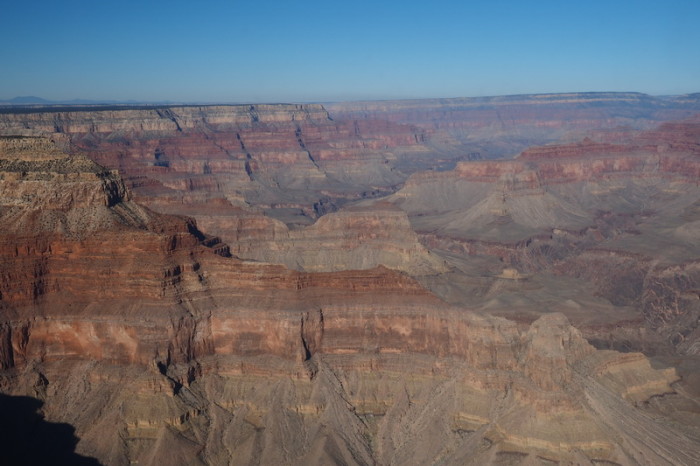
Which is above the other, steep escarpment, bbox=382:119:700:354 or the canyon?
the canyon

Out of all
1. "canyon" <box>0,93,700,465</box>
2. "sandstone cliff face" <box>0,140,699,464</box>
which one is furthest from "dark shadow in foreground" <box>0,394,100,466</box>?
"sandstone cliff face" <box>0,140,699,464</box>

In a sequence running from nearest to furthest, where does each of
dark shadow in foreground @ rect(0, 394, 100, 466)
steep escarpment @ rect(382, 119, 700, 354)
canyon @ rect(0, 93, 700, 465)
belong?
dark shadow in foreground @ rect(0, 394, 100, 466), canyon @ rect(0, 93, 700, 465), steep escarpment @ rect(382, 119, 700, 354)

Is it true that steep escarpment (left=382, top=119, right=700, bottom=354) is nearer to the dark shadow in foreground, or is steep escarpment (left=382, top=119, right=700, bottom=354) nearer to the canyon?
the canyon

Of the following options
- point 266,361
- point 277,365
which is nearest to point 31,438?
point 266,361

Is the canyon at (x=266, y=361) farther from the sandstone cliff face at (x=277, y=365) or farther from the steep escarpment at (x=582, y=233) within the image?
the steep escarpment at (x=582, y=233)

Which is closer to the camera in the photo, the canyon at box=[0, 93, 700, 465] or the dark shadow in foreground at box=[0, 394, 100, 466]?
the dark shadow in foreground at box=[0, 394, 100, 466]

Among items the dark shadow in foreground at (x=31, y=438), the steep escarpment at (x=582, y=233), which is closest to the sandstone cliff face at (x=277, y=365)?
the dark shadow in foreground at (x=31, y=438)

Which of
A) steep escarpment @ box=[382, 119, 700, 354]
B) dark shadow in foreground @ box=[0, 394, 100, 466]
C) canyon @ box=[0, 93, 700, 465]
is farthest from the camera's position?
steep escarpment @ box=[382, 119, 700, 354]
